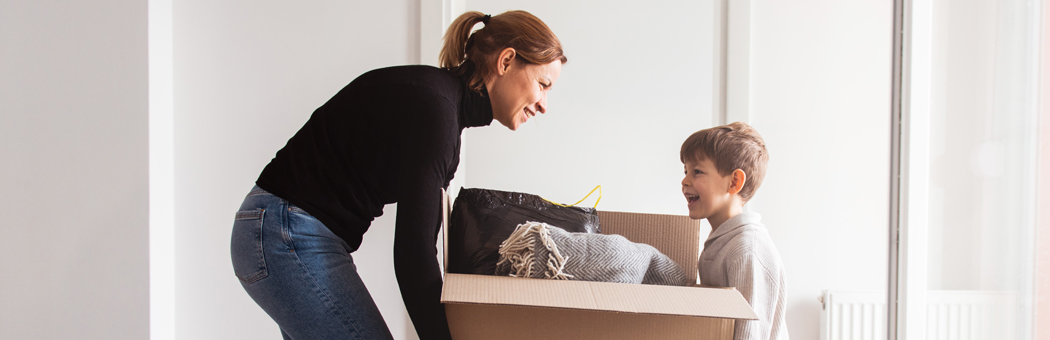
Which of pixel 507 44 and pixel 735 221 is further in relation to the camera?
pixel 735 221

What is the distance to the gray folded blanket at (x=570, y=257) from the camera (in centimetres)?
77

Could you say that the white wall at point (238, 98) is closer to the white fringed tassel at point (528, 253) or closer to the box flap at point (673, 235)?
the box flap at point (673, 235)

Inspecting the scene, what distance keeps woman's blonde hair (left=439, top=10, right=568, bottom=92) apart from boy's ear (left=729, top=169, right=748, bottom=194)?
44cm

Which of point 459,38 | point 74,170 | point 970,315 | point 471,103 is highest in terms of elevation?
point 459,38

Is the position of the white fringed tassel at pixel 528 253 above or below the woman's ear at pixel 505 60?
below

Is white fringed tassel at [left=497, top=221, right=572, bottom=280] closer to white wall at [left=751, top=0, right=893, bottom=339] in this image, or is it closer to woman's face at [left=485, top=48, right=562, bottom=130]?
woman's face at [left=485, top=48, right=562, bottom=130]

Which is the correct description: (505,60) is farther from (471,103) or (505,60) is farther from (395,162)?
(395,162)

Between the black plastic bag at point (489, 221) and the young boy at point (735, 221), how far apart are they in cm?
24

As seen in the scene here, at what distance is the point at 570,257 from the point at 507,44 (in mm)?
364

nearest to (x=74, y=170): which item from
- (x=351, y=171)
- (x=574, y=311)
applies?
(x=351, y=171)

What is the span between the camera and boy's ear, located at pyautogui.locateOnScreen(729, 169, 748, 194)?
1.09 meters

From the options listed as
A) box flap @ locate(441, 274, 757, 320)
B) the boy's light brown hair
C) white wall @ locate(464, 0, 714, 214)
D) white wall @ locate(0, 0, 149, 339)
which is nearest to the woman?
box flap @ locate(441, 274, 757, 320)

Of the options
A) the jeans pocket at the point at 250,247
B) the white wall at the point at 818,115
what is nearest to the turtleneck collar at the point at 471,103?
the jeans pocket at the point at 250,247

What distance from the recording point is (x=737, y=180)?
3.59 ft
